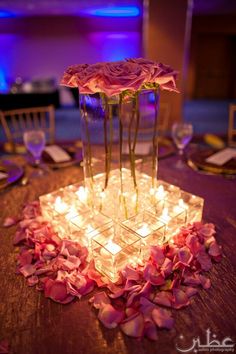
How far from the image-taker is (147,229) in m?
0.81

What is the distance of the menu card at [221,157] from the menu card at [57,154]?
0.76 metres

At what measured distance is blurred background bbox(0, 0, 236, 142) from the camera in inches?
246

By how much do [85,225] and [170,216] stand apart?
278 mm

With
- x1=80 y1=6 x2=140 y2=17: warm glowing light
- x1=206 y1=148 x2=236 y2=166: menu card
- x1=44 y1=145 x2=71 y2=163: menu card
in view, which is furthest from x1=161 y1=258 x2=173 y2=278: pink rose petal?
x1=80 y1=6 x2=140 y2=17: warm glowing light

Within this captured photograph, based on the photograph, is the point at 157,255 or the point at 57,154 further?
the point at 57,154

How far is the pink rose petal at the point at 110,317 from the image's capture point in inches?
24.3

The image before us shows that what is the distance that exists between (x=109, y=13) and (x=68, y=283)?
26.7 ft

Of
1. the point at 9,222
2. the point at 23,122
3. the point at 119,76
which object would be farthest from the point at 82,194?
the point at 23,122

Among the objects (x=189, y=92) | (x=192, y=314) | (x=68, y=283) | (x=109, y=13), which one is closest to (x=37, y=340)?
(x=68, y=283)

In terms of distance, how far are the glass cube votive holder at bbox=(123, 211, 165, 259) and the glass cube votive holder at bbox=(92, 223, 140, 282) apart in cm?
2

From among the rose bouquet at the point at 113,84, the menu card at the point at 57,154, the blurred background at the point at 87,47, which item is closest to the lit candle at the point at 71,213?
the rose bouquet at the point at 113,84

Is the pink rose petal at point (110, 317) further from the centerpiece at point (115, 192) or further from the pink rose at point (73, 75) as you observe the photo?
the pink rose at point (73, 75)

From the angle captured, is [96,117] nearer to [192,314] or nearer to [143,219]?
[143,219]

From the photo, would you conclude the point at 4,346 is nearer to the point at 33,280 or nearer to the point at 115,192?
the point at 33,280
